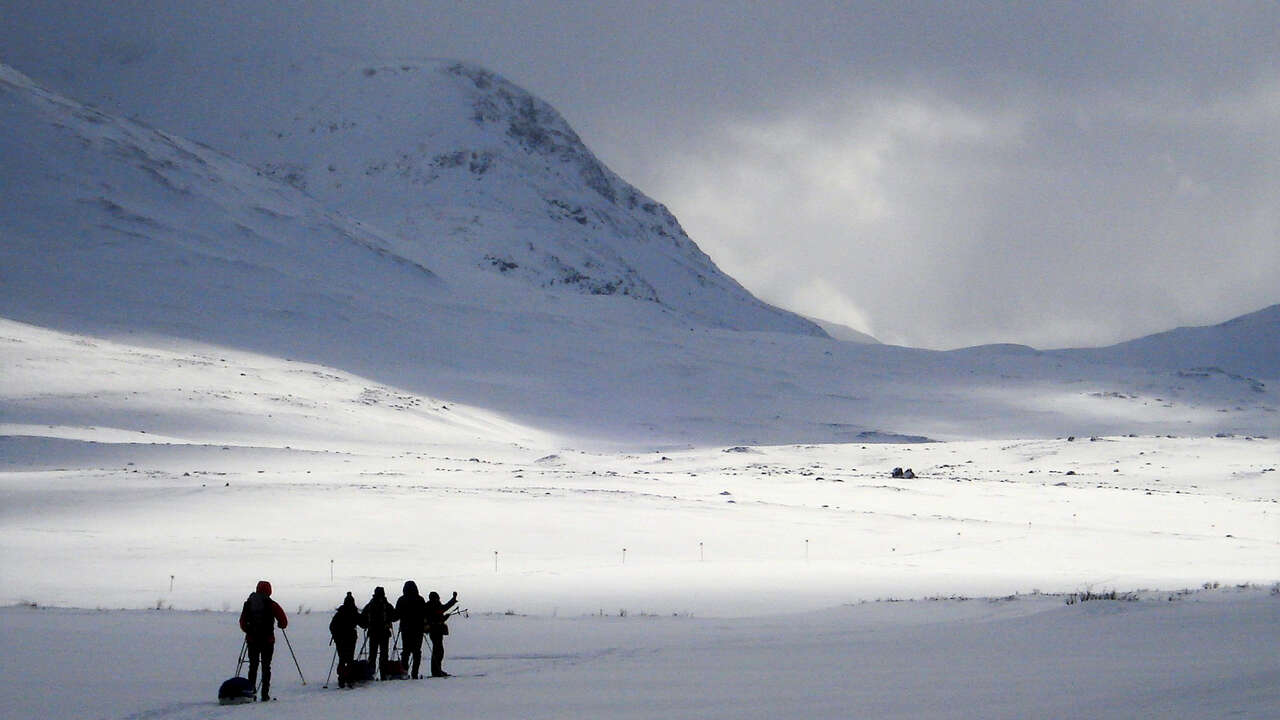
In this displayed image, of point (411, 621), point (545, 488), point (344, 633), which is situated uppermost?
point (545, 488)

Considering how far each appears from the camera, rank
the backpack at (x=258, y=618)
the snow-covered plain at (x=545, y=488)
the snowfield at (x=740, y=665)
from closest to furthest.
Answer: the snowfield at (x=740, y=665) < the backpack at (x=258, y=618) < the snow-covered plain at (x=545, y=488)

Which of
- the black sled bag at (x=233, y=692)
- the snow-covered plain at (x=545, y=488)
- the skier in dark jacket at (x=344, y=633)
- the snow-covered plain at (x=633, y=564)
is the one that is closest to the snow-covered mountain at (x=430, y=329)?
the snow-covered plain at (x=545, y=488)

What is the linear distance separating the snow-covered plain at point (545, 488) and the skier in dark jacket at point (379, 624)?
80cm

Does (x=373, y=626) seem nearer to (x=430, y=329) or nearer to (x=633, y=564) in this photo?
(x=633, y=564)

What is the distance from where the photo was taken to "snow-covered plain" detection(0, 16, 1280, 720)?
12.8 m

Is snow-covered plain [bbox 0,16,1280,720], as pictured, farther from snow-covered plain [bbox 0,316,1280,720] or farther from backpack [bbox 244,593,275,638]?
backpack [bbox 244,593,275,638]

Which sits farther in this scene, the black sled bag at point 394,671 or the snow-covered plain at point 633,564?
the black sled bag at point 394,671

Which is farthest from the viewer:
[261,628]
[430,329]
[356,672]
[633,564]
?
[430,329]

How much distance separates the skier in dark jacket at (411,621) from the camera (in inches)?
546

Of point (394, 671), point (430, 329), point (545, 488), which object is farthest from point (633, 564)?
point (430, 329)

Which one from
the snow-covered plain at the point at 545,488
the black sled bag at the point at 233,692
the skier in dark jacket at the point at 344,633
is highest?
the snow-covered plain at the point at 545,488

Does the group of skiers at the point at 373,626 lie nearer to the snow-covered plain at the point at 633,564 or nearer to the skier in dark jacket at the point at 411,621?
the skier in dark jacket at the point at 411,621

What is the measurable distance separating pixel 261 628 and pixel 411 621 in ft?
6.04

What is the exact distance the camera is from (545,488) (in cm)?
3894
